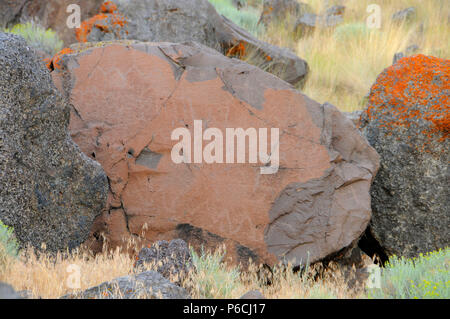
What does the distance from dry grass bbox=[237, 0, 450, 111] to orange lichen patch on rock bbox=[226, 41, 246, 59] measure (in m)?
1.46

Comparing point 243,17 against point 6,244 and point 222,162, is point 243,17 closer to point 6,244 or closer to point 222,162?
point 222,162

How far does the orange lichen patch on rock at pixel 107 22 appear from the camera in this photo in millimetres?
7684

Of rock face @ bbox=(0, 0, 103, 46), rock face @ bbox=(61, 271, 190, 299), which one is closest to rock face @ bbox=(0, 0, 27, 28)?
rock face @ bbox=(0, 0, 103, 46)

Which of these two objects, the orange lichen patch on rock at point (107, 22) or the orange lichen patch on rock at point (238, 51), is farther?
the orange lichen patch on rock at point (238, 51)

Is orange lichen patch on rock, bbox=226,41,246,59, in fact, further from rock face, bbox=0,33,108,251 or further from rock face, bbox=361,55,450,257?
rock face, bbox=0,33,108,251

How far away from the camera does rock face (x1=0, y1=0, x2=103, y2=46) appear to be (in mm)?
8867

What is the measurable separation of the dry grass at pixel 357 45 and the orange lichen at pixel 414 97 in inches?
133

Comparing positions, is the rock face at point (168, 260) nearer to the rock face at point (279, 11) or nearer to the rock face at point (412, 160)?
the rock face at point (412, 160)

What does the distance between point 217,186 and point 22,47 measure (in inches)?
79.3

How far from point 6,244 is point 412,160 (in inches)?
153

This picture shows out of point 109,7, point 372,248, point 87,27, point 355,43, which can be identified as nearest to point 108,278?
point 372,248

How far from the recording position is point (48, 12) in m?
9.20

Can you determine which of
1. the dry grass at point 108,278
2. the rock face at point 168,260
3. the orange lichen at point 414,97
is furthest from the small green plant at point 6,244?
the orange lichen at point 414,97

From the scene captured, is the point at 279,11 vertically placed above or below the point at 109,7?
below
